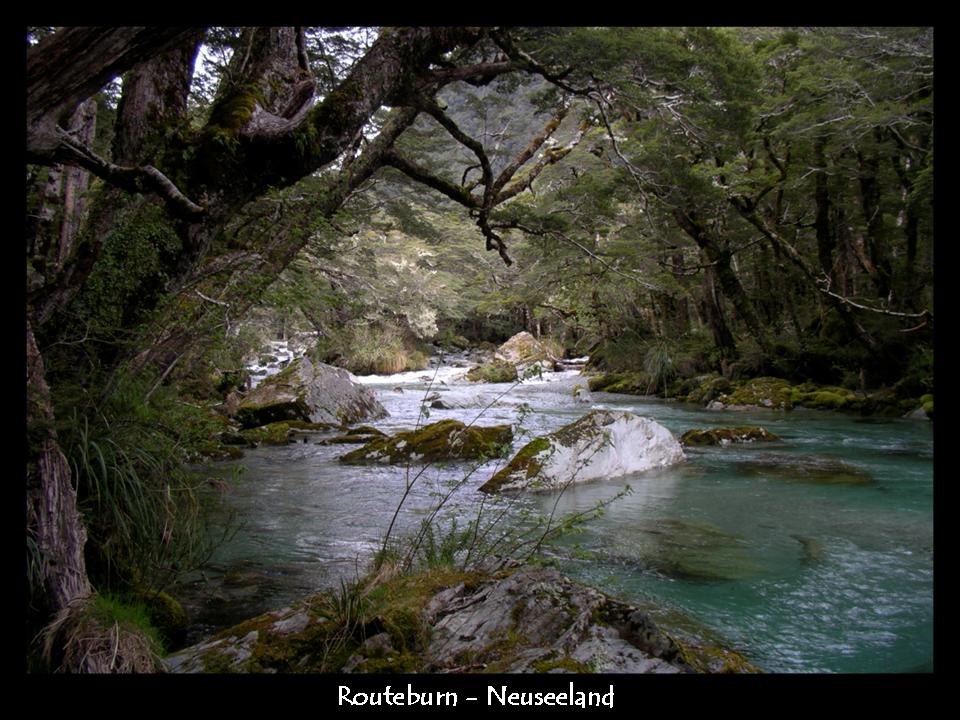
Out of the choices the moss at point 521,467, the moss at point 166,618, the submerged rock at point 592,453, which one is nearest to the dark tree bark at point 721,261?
the submerged rock at point 592,453

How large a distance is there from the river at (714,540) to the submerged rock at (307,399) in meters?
1.92

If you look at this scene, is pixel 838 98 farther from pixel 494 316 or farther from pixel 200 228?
pixel 494 316

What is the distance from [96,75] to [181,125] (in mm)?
2402

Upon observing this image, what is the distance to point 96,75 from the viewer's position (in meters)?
1.85

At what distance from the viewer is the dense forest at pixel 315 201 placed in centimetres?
244

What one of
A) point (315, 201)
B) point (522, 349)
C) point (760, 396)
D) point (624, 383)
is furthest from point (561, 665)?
point (522, 349)

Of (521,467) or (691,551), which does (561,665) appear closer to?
(691,551)

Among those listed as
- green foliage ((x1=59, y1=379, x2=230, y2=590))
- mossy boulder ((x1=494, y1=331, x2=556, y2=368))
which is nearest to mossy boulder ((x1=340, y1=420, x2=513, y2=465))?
green foliage ((x1=59, y1=379, x2=230, y2=590))

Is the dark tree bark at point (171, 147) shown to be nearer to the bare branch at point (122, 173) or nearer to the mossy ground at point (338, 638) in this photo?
the bare branch at point (122, 173)

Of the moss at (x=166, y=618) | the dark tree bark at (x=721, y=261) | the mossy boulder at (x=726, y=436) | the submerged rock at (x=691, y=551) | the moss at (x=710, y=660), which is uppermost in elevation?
the dark tree bark at (x=721, y=261)

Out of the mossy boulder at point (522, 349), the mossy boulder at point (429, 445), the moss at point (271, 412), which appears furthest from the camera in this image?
the mossy boulder at point (522, 349)

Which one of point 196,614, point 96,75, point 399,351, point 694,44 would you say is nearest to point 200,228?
point 96,75

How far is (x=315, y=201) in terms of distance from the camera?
4.91 m

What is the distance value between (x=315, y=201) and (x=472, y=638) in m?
3.82
